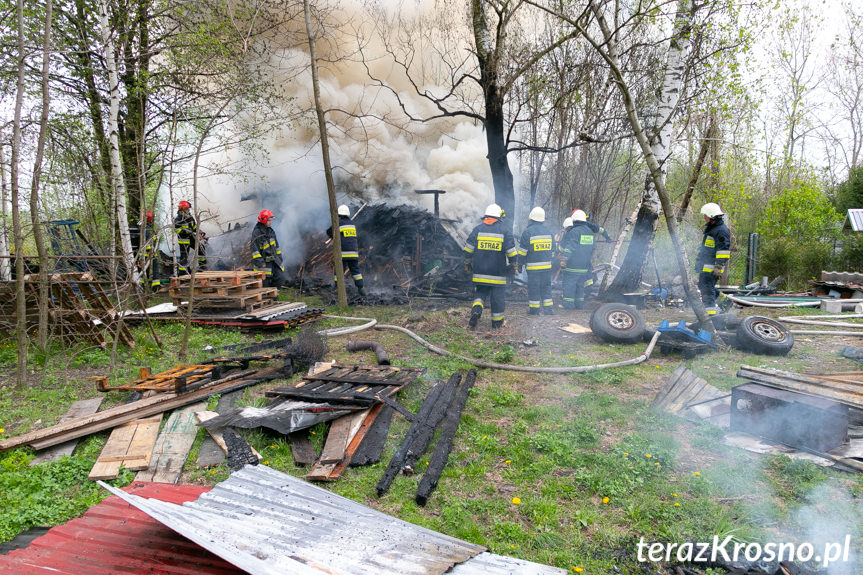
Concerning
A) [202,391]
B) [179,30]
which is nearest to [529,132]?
[179,30]

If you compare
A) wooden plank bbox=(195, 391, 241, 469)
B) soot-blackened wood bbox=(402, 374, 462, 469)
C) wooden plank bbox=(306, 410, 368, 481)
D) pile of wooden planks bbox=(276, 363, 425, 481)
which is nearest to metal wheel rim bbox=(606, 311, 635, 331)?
soot-blackened wood bbox=(402, 374, 462, 469)

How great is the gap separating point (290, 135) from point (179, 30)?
17.6ft

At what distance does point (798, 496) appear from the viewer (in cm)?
314

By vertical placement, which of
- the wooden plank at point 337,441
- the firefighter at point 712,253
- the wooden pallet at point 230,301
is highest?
the firefighter at point 712,253

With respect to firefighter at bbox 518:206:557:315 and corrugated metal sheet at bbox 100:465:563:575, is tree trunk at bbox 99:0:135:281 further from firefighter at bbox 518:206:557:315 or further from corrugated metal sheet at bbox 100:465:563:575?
corrugated metal sheet at bbox 100:465:563:575

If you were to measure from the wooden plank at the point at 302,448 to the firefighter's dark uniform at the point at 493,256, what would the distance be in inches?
182

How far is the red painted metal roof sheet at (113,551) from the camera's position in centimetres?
203

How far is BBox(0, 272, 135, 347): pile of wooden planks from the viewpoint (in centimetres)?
662

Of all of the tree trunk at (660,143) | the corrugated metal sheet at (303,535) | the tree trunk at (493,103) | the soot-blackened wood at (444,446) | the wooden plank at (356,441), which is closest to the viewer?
the corrugated metal sheet at (303,535)

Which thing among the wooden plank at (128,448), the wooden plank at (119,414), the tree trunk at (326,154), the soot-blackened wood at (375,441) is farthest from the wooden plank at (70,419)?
the tree trunk at (326,154)

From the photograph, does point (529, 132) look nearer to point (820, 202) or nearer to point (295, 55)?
point (295, 55)

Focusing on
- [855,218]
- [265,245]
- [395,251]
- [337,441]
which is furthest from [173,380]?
[855,218]

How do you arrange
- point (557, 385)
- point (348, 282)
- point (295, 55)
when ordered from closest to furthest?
point (557, 385), point (348, 282), point (295, 55)

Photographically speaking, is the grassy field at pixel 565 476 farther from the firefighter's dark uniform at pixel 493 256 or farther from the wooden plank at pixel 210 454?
the firefighter's dark uniform at pixel 493 256
